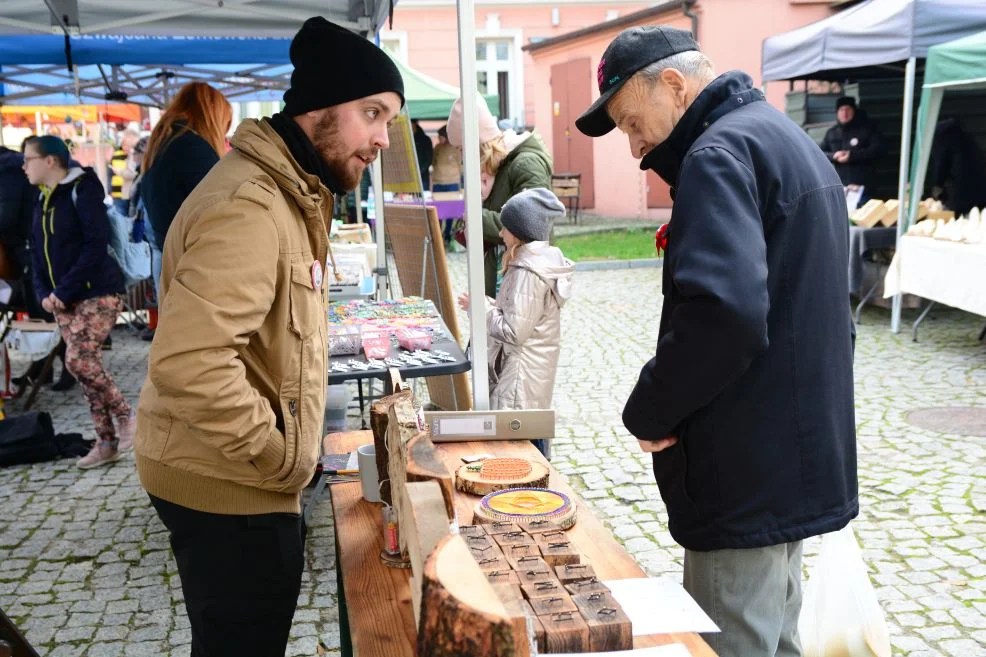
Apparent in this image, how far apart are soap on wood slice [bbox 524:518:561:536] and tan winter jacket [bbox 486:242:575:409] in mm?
2066

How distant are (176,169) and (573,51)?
17.6 meters

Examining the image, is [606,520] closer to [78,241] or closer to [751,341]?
[751,341]

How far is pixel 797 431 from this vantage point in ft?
6.08

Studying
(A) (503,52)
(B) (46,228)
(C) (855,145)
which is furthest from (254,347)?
(A) (503,52)

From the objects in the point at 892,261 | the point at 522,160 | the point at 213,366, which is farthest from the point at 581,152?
the point at 213,366

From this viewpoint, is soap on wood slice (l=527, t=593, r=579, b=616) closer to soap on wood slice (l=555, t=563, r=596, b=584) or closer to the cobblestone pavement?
soap on wood slice (l=555, t=563, r=596, b=584)

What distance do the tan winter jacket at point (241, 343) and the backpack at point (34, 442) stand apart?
4091 mm

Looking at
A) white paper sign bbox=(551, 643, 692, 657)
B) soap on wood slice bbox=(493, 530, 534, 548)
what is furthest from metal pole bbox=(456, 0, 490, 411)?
white paper sign bbox=(551, 643, 692, 657)

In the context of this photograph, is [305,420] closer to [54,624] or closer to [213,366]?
[213,366]

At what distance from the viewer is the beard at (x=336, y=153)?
2002 mm

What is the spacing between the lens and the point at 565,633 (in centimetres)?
131

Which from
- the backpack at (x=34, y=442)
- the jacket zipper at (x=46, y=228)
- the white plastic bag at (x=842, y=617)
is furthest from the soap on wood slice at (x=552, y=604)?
the backpack at (x=34, y=442)

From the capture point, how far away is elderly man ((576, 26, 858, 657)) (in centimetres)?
173

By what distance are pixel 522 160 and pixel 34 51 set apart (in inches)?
186
